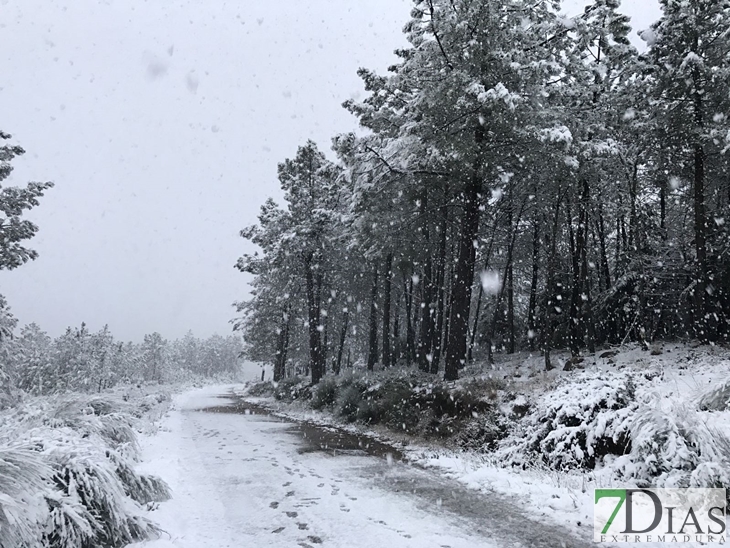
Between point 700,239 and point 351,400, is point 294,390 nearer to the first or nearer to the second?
point 351,400

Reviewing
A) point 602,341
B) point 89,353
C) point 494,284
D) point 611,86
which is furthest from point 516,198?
point 89,353

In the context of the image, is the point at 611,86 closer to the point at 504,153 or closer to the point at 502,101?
the point at 504,153

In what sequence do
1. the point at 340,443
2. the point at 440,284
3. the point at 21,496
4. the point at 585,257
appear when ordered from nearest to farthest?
the point at 21,496
the point at 340,443
the point at 585,257
the point at 440,284

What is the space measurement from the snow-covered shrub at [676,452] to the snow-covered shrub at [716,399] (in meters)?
0.38

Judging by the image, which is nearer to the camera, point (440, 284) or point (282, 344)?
point (440, 284)

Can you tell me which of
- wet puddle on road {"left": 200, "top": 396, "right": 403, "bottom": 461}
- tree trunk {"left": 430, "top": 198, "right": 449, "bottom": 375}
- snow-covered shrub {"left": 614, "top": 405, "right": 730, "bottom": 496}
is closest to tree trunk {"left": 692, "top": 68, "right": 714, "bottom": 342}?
tree trunk {"left": 430, "top": 198, "right": 449, "bottom": 375}

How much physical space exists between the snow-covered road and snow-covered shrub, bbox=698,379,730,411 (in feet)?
10.1

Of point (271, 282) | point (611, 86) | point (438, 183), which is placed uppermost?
point (611, 86)

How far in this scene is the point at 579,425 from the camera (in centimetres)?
717

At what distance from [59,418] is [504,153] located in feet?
39.1

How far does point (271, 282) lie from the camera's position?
1094 inches

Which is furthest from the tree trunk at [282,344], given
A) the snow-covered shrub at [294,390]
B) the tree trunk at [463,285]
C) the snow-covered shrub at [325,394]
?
the tree trunk at [463,285]

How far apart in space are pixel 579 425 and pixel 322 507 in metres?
4.35

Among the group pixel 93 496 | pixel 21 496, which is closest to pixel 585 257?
pixel 93 496
